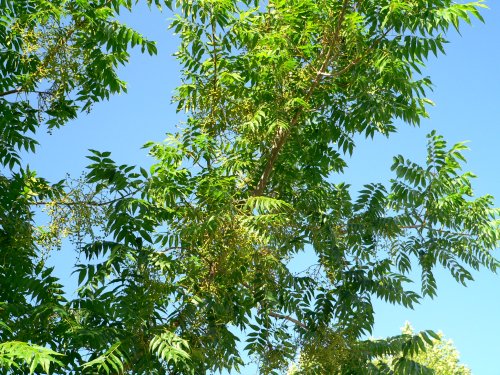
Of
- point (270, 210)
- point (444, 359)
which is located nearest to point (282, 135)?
point (270, 210)

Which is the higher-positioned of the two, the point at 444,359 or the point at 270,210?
the point at 444,359

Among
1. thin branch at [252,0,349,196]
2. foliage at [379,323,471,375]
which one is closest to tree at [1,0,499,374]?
thin branch at [252,0,349,196]

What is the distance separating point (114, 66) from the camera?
23.2ft

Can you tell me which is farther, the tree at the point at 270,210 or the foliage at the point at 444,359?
the foliage at the point at 444,359

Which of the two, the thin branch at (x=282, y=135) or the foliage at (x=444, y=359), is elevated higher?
the foliage at (x=444, y=359)

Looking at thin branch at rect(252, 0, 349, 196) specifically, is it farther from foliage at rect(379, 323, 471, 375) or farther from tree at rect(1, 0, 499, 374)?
foliage at rect(379, 323, 471, 375)

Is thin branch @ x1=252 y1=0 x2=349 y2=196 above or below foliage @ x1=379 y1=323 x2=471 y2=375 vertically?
below

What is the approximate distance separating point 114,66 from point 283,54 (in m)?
1.62

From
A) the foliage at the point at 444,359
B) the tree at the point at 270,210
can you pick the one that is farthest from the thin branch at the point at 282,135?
the foliage at the point at 444,359

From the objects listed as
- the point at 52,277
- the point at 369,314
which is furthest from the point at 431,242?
the point at 52,277

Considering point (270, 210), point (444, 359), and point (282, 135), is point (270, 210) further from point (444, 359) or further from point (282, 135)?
point (444, 359)

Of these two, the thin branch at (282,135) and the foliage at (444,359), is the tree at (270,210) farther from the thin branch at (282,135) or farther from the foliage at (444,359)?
the foliage at (444,359)

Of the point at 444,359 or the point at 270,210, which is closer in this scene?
the point at 270,210

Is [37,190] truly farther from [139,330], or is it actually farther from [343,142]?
[343,142]
